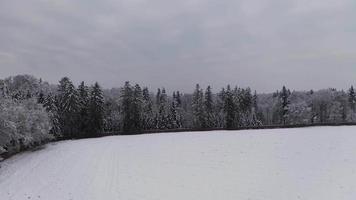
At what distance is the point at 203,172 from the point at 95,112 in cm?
4460

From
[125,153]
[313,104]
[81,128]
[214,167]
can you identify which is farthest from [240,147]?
[313,104]

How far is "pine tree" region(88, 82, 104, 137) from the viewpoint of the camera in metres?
64.7

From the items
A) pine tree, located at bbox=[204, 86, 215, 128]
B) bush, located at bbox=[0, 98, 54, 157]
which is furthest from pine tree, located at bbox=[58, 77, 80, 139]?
pine tree, located at bbox=[204, 86, 215, 128]

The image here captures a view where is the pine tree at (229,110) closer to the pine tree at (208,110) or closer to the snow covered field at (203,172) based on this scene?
the pine tree at (208,110)

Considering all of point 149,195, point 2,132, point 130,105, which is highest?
point 130,105

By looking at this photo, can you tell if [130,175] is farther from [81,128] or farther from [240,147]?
[81,128]

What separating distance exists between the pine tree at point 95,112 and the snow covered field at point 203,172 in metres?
27.9

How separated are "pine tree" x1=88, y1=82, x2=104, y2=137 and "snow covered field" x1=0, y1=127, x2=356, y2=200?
27.9 m

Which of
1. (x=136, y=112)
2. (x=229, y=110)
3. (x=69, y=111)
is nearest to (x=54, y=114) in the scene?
(x=69, y=111)

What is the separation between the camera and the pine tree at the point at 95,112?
212 feet

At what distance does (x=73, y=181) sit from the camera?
23359mm

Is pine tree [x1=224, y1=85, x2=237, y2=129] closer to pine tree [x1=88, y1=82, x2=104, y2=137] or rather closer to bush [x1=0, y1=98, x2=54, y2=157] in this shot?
pine tree [x1=88, y1=82, x2=104, y2=137]

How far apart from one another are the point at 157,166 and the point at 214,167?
4685 millimetres

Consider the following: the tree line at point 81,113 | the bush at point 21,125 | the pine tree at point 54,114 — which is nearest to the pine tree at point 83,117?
the tree line at point 81,113
